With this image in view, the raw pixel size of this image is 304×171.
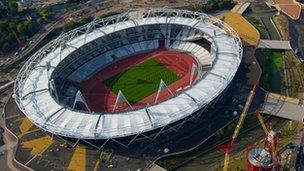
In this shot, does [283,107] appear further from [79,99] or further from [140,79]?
[79,99]

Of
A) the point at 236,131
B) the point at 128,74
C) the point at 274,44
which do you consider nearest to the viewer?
the point at 236,131

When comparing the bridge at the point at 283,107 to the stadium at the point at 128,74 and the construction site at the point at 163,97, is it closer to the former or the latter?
the construction site at the point at 163,97

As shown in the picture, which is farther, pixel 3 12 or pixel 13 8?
pixel 13 8

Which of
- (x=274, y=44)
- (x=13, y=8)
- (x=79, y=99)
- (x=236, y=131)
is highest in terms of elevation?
(x=13, y=8)

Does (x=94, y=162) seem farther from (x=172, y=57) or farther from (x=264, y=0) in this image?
(x=264, y=0)

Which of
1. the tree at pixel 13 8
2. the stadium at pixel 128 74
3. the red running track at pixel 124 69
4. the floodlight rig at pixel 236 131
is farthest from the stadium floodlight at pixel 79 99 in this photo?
the tree at pixel 13 8

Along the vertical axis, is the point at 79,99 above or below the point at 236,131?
above

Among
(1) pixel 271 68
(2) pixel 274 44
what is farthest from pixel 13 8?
(1) pixel 271 68
